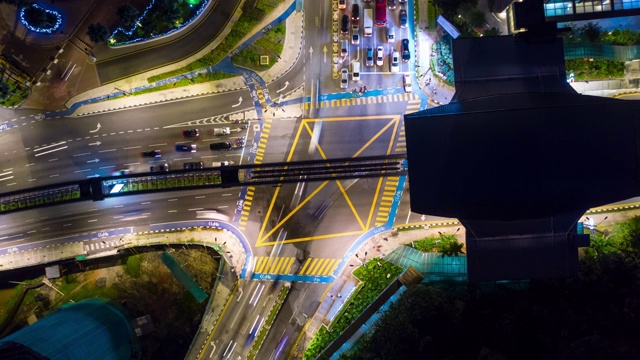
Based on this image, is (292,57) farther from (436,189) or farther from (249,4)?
(436,189)

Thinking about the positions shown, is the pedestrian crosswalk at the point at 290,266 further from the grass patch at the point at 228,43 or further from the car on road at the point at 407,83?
the grass patch at the point at 228,43

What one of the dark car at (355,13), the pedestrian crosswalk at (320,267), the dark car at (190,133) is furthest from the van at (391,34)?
the pedestrian crosswalk at (320,267)

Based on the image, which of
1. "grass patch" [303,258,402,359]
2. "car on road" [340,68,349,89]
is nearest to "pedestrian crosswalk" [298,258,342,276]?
"grass patch" [303,258,402,359]

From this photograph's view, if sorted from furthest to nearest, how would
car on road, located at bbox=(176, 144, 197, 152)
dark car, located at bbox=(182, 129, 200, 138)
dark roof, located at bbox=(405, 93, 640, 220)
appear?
1. car on road, located at bbox=(176, 144, 197, 152)
2. dark car, located at bbox=(182, 129, 200, 138)
3. dark roof, located at bbox=(405, 93, 640, 220)

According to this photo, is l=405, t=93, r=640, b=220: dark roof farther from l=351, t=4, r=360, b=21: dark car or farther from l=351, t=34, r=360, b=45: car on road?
l=351, t=4, r=360, b=21: dark car

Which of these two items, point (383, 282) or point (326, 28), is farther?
point (326, 28)

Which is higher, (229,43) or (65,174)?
(229,43)

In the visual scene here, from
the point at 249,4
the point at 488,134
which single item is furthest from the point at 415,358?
the point at 249,4
